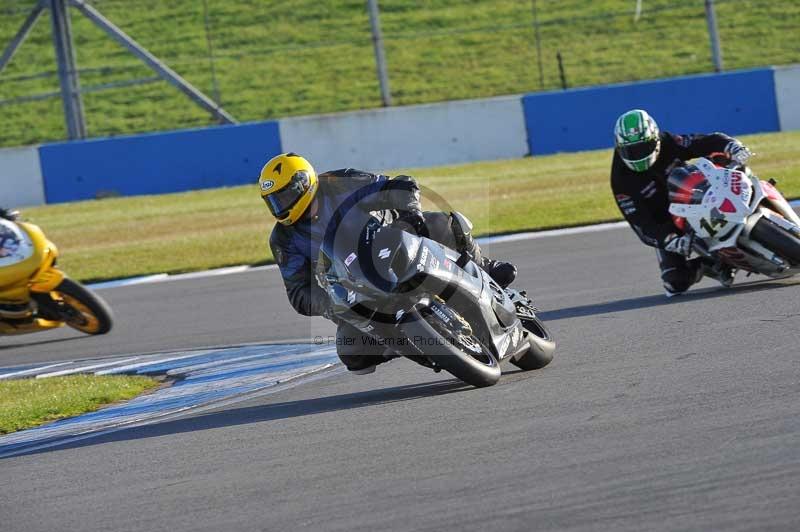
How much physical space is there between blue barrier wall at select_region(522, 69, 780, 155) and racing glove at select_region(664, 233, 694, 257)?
44.1ft

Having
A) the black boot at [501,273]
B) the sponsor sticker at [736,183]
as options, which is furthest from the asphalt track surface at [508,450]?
the sponsor sticker at [736,183]

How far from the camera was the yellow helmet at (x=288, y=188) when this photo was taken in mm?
7246

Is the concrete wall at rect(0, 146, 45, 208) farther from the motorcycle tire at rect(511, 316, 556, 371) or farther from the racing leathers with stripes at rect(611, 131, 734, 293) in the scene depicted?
the motorcycle tire at rect(511, 316, 556, 371)

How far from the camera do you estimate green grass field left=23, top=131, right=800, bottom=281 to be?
16.7 metres

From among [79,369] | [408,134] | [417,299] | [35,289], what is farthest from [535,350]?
[408,134]

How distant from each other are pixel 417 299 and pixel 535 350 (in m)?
1.06

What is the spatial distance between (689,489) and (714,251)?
496cm

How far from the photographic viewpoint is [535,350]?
750 centimetres

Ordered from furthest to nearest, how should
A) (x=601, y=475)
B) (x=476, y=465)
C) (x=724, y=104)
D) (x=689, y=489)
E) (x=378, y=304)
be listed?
(x=724, y=104) → (x=378, y=304) → (x=476, y=465) → (x=601, y=475) → (x=689, y=489)

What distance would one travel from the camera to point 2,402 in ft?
29.1

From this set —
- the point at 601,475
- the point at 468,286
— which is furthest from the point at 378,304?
the point at 601,475

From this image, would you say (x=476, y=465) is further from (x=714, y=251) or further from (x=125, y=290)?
(x=125, y=290)

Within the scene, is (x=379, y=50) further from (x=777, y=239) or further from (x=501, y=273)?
(x=501, y=273)

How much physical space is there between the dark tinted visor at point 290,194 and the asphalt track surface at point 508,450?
112 centimetres
